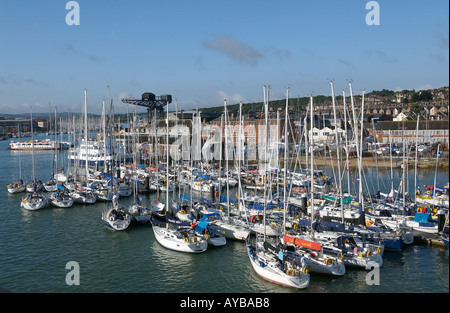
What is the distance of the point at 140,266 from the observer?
644 inches

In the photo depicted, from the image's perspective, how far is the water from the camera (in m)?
14.1

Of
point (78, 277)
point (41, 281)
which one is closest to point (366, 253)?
point (78, 277)

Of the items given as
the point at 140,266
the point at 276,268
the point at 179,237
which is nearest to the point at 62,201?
the point at 179,237

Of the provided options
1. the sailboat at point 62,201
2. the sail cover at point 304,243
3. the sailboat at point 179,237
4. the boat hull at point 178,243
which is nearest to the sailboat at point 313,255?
the sail cover at point 304,243

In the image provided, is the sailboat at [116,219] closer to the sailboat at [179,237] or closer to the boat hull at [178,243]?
the sailboat at [179,237]

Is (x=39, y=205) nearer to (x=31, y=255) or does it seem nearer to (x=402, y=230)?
(x=31, y=255)

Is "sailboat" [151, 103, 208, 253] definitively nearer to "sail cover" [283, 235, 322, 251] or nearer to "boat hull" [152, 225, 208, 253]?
"boat hull" [152, 225, 208, 253]

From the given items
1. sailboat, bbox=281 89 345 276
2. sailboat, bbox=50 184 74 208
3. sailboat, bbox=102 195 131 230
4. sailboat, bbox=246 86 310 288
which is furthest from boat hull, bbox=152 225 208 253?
sailboat, bbox=50 184 74 208

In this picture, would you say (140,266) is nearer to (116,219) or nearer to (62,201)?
(116,219)

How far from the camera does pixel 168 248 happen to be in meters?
18.2

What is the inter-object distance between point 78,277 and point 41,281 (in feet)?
4.43
